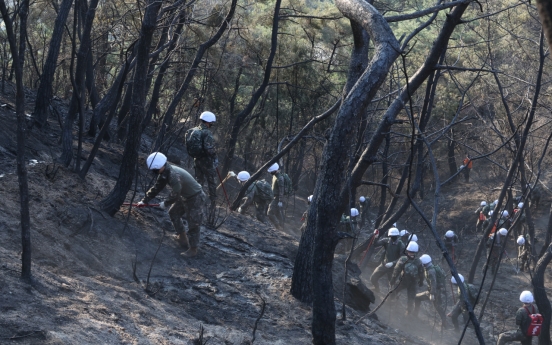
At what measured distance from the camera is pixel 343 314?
853 centimetres

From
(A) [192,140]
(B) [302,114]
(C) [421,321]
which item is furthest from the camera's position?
(B) [302,114]

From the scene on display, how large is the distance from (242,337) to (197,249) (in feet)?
8.83

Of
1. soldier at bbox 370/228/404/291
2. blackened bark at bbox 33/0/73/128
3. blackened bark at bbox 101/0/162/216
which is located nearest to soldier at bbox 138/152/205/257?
blackened bark at bbox 101/0/162/216

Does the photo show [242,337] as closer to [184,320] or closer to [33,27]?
[184,320]

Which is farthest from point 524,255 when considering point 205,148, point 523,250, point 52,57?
point 52,57

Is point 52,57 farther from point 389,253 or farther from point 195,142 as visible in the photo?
point 389,253

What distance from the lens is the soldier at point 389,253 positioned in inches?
607

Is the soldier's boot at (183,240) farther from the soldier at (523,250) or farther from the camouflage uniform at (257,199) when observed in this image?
the soldier at (523,250)

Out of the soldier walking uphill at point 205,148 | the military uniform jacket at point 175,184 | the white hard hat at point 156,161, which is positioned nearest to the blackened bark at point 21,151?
the white hard hat at point 156,161

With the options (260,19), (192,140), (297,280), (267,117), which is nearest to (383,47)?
(297,280)

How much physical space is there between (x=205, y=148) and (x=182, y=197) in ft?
6.62

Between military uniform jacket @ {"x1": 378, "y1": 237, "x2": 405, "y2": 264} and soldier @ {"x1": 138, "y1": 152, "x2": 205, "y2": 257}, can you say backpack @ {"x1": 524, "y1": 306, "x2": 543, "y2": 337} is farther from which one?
soldier @ {"x1": 138, "y1": 152, "x2": 205, "y2": 257}

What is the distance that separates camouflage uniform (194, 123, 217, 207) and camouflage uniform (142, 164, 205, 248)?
1.76 meters

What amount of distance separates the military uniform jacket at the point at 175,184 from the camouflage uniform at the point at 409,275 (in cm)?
686
